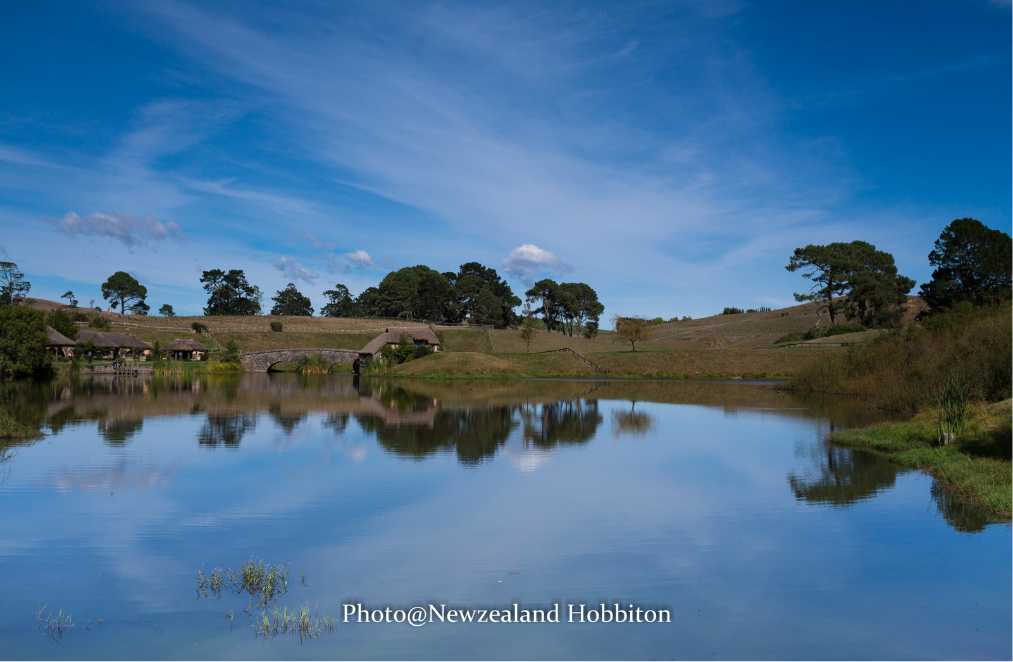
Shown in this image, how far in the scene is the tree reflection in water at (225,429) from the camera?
18.8 meters

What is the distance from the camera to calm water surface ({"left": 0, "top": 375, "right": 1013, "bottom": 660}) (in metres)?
6.28

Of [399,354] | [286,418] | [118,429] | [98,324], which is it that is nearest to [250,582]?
[118,429]

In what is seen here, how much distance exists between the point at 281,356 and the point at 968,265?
72.6m

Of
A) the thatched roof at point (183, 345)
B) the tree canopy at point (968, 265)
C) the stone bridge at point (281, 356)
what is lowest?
the stone bridge at point (281, 356)

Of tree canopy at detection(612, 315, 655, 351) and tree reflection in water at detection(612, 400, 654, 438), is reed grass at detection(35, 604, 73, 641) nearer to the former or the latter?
tree reflection in water at detection(612, 400, 654, 438)

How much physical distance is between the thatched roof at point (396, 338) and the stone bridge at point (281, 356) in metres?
2.38

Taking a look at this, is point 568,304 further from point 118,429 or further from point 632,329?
point 118,429

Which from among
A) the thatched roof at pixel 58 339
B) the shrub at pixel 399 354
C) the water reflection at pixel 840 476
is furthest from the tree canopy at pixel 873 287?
the thatched roof at pixel 58 339

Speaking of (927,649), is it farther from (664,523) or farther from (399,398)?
(399,398)

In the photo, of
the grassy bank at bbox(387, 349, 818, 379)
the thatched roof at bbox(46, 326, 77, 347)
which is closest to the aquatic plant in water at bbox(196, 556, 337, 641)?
the grassy bank at bbox(387, 349, 818, 379)

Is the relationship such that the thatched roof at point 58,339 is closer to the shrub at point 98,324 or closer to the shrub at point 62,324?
the shrub at point 62,324

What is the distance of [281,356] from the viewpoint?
7362 cm

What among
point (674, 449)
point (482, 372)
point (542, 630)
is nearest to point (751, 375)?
point (482, 372)

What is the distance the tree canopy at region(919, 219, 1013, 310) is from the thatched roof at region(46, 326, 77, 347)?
86902 mm
